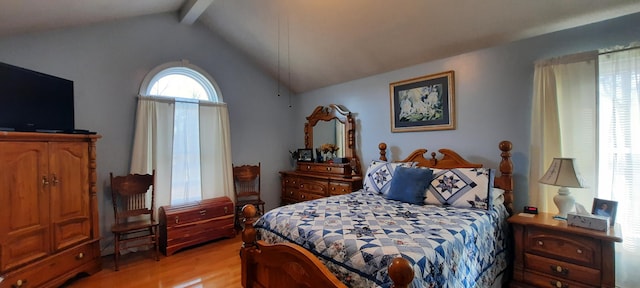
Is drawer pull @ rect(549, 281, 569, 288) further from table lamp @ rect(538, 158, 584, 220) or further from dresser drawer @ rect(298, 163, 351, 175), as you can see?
dresser drawer @ rect(298, 163, 351, 175)

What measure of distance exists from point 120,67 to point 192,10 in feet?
3.57

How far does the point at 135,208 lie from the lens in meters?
3.17

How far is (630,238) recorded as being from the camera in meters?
1.96

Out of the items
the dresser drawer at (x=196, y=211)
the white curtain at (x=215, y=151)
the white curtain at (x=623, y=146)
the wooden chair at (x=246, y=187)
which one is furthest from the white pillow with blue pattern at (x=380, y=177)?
the white curtain at (x=215, y=151)

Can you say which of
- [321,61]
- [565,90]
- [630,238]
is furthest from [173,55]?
[630,238]

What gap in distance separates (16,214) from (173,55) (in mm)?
2311

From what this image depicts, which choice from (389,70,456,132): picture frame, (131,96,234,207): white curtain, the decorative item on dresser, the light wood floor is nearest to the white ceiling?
(389,70,456,132): picture frame

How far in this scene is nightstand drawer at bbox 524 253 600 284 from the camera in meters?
1.81

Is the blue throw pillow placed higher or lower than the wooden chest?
higher

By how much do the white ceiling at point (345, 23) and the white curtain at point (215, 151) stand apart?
1139 mm

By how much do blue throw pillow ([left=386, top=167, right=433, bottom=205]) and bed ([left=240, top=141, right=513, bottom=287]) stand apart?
0.01 metres

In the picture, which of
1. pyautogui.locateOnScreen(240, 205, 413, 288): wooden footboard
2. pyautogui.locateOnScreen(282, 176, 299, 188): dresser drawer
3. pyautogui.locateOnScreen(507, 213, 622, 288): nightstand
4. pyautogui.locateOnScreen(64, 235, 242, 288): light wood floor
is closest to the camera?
pyautogui.locateOnScreen(240, 205, 413, 288): wooden footboard

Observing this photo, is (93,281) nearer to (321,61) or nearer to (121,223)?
(121,223)

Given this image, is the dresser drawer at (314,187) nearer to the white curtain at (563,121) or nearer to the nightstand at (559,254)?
the nightstand at (559,254)
